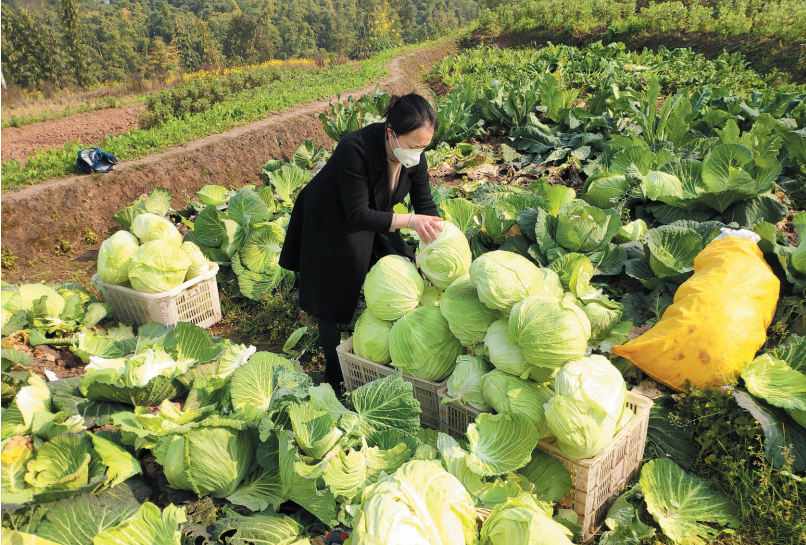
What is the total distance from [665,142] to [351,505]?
205 inches

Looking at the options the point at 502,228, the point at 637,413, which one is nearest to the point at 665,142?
the point at 502,228

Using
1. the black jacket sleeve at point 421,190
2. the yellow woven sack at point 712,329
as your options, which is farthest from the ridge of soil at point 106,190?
the yellow woven sack at point 712,329

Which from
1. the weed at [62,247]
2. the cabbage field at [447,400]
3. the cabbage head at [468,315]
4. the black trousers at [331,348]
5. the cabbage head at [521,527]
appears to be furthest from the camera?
the weed at [62,247]

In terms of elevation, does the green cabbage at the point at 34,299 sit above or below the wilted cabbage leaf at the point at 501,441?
below

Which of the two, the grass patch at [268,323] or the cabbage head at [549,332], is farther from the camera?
the grass patch at [268,323]

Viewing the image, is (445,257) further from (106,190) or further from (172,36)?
(172,36)

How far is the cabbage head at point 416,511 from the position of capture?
160cm

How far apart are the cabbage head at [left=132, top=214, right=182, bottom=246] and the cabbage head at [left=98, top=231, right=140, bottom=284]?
0.24 m

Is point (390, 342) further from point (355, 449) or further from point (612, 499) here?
point (612, 499)

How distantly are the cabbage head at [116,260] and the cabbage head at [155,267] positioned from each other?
0.10 metres

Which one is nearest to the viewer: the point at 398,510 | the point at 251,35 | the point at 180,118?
the point at 398,510

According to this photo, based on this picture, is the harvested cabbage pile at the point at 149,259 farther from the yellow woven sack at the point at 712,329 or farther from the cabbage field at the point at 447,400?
the yellow woven sack at the point at 712,329

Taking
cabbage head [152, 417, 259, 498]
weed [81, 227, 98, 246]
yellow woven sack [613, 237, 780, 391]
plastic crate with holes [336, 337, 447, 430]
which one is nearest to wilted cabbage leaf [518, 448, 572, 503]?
plastic crate with holes [336, 337, 447, 430]

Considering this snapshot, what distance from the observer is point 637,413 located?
7.78 ft
